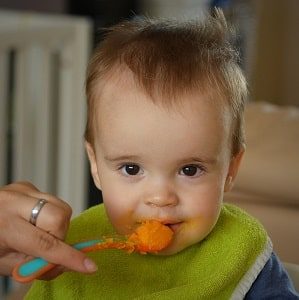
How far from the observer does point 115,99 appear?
0.92m

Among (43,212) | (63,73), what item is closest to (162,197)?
(43,212)

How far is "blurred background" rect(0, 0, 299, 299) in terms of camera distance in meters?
2.13

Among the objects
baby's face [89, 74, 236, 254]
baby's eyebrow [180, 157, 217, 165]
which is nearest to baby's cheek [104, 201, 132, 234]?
baby's face [89, 74, 236, 254]

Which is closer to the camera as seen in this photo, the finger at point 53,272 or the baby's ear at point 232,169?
the finger at point 53,272

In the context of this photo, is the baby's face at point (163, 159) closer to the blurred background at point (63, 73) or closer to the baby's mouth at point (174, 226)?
the baby's mouth at point (174, 226)

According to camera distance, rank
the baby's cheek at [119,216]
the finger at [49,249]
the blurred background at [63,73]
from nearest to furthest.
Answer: the finger at [49,249] → the baby's cheek at [119,216] → the blurred background at [63,73]

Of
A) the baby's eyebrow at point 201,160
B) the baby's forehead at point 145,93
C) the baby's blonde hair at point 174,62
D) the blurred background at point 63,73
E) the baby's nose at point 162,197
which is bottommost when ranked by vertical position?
the blurred background at point 63,73

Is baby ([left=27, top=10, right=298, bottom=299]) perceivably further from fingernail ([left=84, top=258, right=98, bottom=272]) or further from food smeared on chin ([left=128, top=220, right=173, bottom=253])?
fingernail ([left=84, top=258, right=98, bottom=272])

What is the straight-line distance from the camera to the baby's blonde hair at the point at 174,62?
2.97 feet

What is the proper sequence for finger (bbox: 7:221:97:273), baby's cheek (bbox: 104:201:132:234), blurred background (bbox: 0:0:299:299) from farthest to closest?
1. blurred background (bbox: 0:0:299:299)
2. baby's cheek (bbox: 104:201:132:234)
3. finger (bbox: 7:221:97:273)

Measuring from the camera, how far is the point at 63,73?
236 cm

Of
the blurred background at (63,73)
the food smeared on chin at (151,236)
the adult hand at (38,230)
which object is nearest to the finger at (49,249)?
the adult hand at (38,230)

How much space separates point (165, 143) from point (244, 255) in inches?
8.7

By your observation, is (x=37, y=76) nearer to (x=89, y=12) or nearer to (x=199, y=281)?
(x=89, y=12)
